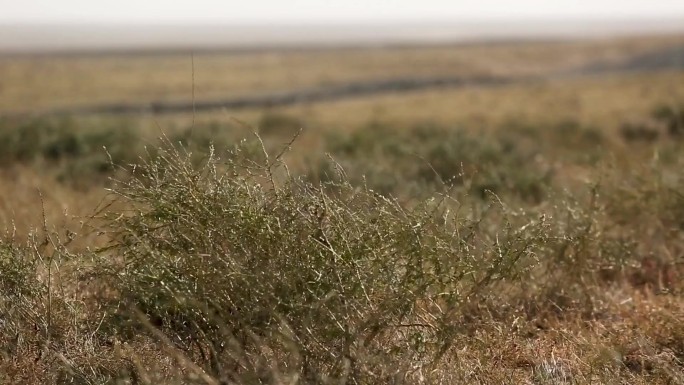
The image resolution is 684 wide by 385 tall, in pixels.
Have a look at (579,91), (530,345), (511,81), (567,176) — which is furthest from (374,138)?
(511,81)

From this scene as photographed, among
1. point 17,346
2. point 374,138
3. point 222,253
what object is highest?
point 222,253

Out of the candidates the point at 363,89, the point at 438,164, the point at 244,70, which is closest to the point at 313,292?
the point at 438,164

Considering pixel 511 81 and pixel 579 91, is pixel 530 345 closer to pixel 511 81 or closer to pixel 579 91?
pixel 579 91

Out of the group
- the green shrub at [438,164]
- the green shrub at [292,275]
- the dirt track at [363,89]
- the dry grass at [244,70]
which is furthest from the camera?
the dry grass at [244,70]

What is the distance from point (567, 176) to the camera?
1341 cm

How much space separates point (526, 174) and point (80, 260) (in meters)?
8.36

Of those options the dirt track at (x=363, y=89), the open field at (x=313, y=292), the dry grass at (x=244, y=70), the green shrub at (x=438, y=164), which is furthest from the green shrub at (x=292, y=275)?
the dry grass at (x=244, y=70)

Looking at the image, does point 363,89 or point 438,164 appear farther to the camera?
point 363,89

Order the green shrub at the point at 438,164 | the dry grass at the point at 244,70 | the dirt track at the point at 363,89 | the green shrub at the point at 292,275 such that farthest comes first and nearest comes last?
1. the dry grass at the point at 244,70
2. the dirt track at the point at 363,89
3. the green shrub at the point at 438,164
4. the green shrub at the point at 292,275

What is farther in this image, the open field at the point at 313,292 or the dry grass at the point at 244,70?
the dry grass at the point at 244,70

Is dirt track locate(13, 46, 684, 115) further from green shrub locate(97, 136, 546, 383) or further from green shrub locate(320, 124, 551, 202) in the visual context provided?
green shrub locate(97, 136, 546, 383)

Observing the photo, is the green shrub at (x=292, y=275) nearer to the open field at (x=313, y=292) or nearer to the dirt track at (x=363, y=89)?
the open field at (x=313, y=292)

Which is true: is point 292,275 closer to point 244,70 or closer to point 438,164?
point 438,164

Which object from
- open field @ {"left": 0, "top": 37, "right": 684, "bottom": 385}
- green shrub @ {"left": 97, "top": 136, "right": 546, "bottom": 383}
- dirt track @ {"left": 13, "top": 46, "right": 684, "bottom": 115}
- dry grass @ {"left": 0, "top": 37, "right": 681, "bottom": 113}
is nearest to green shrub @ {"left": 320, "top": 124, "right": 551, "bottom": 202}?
open field @ {"left": 0, "top": 37, "right": 684, "bottom": 385}
